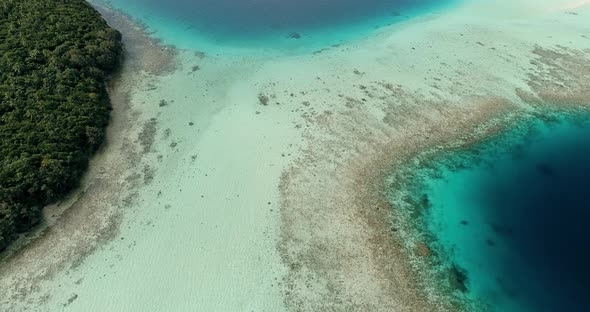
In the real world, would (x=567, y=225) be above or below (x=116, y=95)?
below

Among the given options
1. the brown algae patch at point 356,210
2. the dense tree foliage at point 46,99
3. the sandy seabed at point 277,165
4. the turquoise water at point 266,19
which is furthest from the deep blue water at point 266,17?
the brown algae patch at point 356,210

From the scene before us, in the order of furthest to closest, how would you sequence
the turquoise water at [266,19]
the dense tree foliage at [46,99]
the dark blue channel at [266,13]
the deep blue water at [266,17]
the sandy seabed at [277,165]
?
the dark blue channel at [266,13] < the deep blue water at [266,17] < the turquoise water at [266,19] < the dense tree foliage at [46,99] < the sandy seabed at [277,165]

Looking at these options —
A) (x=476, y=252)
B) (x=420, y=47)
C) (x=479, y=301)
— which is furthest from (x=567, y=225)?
(x=420, y=47)

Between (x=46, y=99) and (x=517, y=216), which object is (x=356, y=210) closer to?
(x=517, y=216)

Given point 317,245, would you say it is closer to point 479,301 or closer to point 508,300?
point 479,301

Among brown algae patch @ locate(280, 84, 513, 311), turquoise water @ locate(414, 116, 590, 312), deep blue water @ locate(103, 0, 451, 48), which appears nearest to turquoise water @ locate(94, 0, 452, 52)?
deep blue water @ locate(103, 0, 451, 48)

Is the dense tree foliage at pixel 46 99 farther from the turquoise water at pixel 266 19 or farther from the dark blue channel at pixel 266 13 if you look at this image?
the dark blue channel at pixel 266 13
